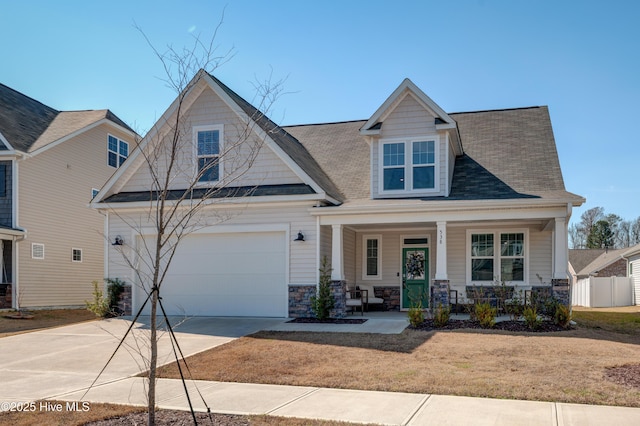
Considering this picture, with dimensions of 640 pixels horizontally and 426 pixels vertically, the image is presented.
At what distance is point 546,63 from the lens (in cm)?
1386

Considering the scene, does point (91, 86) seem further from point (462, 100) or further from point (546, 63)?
point (462, 100)

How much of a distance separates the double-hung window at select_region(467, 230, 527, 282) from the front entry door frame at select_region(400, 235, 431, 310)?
1.34 meters

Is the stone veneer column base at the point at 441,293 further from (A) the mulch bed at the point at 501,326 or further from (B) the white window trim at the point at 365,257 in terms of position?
(B) the white window trim at the point at 365,257

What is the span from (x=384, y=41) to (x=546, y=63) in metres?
4.22

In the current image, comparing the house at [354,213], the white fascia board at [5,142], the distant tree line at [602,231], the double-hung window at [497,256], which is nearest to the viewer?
the house at [354,213]

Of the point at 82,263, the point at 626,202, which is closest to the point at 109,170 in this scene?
the point at 82,263

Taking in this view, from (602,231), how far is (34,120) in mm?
50642

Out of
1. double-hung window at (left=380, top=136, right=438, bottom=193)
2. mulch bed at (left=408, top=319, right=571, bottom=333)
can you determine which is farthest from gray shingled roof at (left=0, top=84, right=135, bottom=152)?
mulch bed at (left=408, top=319, right=571, bottom=333)

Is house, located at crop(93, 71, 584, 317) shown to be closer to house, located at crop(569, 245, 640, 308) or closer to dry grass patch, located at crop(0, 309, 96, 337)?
dry grass patch, located at crop(0, 309, 96, 337)

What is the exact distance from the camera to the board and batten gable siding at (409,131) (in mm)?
15109

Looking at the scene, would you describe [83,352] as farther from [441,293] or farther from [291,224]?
[441,293]

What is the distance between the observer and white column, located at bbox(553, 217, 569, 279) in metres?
13.0

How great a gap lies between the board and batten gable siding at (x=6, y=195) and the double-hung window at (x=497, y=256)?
1457 cm

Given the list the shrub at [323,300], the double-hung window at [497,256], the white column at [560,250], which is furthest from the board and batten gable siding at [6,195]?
the white column at [560,250]
